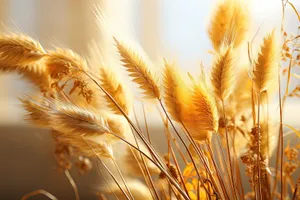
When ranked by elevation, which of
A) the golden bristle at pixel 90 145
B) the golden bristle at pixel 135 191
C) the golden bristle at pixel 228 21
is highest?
the golden bristle at pixel 228 21

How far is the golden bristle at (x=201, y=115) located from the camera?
590mm

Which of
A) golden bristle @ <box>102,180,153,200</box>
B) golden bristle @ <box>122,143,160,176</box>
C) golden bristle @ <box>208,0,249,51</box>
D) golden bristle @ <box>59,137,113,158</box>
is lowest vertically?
golden bristle @ <box>102,180,153,200</box>

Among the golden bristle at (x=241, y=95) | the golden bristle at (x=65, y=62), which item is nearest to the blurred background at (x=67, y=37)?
the golden bristle at (x=241, y=95)

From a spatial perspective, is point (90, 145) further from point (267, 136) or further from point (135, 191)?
point (267, 136)

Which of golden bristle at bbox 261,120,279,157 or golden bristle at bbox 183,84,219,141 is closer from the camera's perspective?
golden bristle at bbox 183,84,219,141

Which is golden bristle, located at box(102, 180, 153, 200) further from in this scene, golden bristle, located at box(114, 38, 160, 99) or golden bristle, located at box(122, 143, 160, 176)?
golden bristle, located at box(114, 38, 160, 99)

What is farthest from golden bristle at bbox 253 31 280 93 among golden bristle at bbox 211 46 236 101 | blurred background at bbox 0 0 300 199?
blurred background at bbox 0 0 300 199

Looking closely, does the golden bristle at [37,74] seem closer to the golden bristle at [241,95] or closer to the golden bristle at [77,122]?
the golden bristle at [77,122]

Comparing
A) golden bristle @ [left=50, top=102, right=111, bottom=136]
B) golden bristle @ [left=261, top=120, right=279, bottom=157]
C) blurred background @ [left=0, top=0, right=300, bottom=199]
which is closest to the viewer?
golden bristle @ [left=50, top=102, right=111, bottom=136]

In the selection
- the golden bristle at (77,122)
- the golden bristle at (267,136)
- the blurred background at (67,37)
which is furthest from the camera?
the blurred background at (67,37)

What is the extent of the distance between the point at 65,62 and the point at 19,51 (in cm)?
6

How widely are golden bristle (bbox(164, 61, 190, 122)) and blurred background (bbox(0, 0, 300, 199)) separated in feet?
1.66

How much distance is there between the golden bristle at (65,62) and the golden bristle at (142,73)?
0.20 feet

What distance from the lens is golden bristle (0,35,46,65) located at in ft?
2.02
